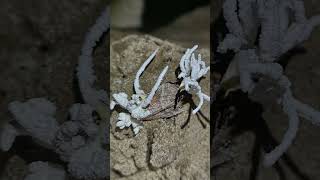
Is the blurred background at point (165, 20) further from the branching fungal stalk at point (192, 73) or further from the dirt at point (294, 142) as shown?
the dirt at point (294, 142)

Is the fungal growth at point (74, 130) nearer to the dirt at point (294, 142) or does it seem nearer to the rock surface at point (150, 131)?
the rock surface at point (150, 131)

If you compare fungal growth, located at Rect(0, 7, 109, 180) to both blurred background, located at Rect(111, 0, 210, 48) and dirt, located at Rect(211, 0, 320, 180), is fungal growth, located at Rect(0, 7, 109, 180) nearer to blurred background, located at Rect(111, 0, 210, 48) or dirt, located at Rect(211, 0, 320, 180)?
blurred background, located at Rect(111, 0, 210, 48)

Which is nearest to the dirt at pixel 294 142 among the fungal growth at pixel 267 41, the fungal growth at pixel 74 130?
the fungal growth at pixel 267 41

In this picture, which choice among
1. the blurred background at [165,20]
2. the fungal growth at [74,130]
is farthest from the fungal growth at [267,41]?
the fungal growth at [74,130]

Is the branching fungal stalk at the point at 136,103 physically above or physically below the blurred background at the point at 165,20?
below

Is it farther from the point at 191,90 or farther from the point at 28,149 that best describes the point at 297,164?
the point at 28,149

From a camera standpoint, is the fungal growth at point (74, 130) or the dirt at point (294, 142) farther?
the dirt at point (294, 142)

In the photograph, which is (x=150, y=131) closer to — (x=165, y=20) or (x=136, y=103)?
(x=136, y=103)

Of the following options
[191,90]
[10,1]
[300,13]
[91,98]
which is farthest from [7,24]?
[300,13]
